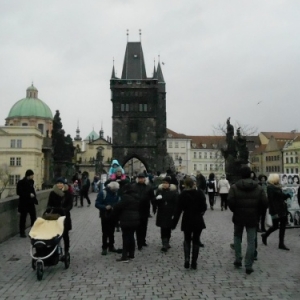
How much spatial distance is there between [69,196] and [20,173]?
226 ft

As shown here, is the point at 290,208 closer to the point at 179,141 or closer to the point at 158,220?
the point at 158,220

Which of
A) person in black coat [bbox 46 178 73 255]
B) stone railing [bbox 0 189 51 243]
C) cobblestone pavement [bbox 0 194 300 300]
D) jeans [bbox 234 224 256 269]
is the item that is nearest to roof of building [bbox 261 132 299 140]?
stone railing [bbox 0 189 51 243]

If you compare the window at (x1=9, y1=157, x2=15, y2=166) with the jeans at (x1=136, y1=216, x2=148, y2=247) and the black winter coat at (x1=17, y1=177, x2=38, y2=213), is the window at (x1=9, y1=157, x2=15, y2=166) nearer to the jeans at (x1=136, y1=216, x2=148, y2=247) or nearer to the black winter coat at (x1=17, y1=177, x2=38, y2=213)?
the black winter coat at (x1=17, y1=177, x2=38, y2=213)

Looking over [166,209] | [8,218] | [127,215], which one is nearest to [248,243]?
[127,215]

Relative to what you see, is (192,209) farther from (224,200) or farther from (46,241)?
(224,200)

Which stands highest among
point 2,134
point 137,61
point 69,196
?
point 137,61

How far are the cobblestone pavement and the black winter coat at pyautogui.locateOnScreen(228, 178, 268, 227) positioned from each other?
0.90 metres

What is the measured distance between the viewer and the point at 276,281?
732 cm

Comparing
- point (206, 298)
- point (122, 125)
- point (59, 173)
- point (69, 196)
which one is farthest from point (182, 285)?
point (122, 125)

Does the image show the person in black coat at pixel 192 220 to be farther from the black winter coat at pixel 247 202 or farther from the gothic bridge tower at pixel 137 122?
the gothic bridge tower at pixel 137 122

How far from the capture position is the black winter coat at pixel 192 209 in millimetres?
8305

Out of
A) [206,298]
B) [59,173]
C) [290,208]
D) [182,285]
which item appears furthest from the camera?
[59,173]

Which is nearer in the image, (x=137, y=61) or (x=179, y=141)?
(x=137, y=61)

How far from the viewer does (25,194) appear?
40.0 ft
